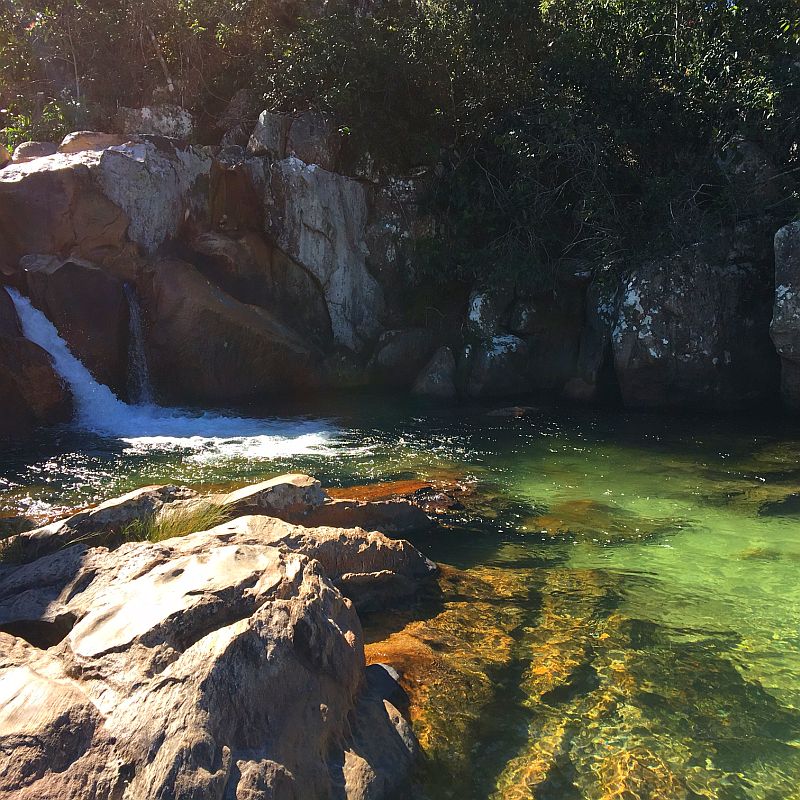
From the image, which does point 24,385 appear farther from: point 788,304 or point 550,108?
point 788,304

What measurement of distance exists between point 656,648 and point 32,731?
9.42 feet

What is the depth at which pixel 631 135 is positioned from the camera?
12078 mm

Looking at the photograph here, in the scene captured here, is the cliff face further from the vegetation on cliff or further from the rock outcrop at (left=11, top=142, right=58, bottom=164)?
the rock outcrop at (left=11, top=142, right=58, bottom=164)

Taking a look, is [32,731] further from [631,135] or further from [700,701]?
[631,135]

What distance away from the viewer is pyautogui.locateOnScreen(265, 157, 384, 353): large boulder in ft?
42.0

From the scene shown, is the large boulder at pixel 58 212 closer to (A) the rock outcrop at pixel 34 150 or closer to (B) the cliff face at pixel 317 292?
→ (B) the cliff face at pixel 317 292

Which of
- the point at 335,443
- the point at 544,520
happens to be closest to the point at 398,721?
the point at 544,520

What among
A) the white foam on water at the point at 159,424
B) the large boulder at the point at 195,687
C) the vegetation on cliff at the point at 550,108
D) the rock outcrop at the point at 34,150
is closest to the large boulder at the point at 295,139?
the vegetation on cliff at the point at 550,108

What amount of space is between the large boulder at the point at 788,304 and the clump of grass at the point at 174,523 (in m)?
8.40

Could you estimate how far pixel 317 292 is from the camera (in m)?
13.2

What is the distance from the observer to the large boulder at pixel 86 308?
414 inches

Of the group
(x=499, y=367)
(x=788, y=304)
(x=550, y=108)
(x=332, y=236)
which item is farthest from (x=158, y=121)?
(x=788, y=304)

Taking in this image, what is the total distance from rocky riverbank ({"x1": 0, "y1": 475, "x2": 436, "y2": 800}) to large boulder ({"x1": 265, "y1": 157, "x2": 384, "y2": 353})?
31.6ft

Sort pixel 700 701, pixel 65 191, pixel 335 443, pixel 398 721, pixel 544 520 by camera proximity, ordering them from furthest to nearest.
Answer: pixel 65 191
pixel 335 443
pixel 544 520
pixel 700 701
pixel 398 721
